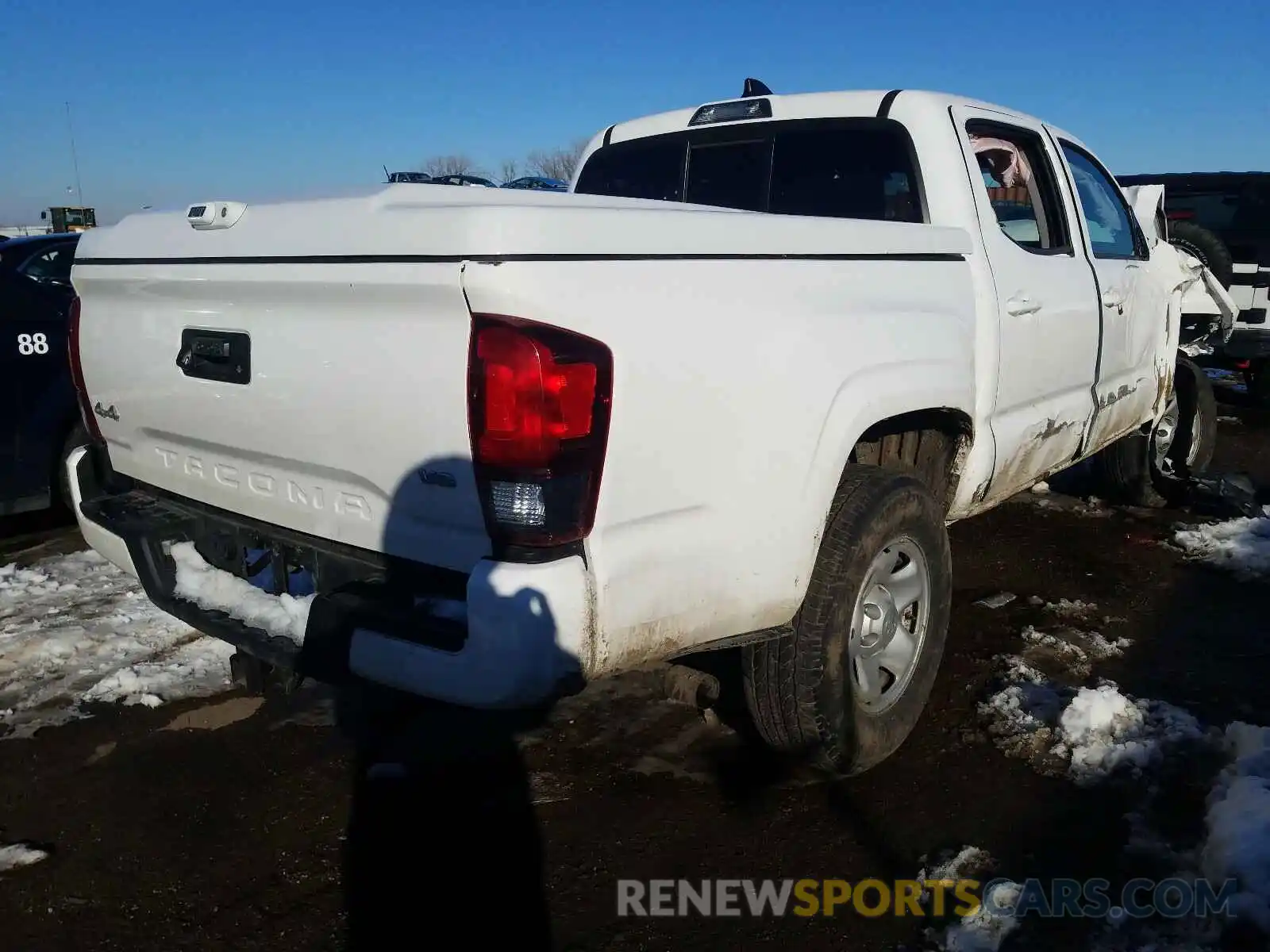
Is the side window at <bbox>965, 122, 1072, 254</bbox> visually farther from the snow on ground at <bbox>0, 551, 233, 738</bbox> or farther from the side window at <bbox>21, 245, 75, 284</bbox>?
the side window at <bbox>21, 245, 75, 284</bbox>

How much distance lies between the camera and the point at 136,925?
233 cm

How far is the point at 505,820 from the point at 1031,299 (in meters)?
2.49

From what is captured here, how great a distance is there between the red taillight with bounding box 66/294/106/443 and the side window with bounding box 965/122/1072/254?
3.28 metres

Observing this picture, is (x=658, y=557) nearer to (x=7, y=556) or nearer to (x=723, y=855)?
(x=723, y=855)

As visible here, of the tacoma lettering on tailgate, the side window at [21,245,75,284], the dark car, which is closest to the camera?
the tacoma lettering on tailgate

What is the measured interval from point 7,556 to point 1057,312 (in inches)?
199

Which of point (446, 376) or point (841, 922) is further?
point (841, 922)

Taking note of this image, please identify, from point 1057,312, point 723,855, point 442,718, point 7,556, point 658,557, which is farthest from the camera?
point 7,556

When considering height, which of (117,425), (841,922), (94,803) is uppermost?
(117,425)

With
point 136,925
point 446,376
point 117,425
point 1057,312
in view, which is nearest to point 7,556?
point 117,425

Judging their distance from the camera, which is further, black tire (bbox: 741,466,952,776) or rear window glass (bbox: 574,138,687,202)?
rear window glass (bbox: 574,138,687,202)

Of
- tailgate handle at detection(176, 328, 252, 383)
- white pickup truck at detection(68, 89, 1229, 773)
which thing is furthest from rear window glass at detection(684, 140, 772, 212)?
tailgate handle at detection(176, 328, 252, 383)

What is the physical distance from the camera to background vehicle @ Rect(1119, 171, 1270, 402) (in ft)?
28.6

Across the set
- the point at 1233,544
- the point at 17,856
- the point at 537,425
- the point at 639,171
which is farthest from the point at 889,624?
the point at 1233,544
